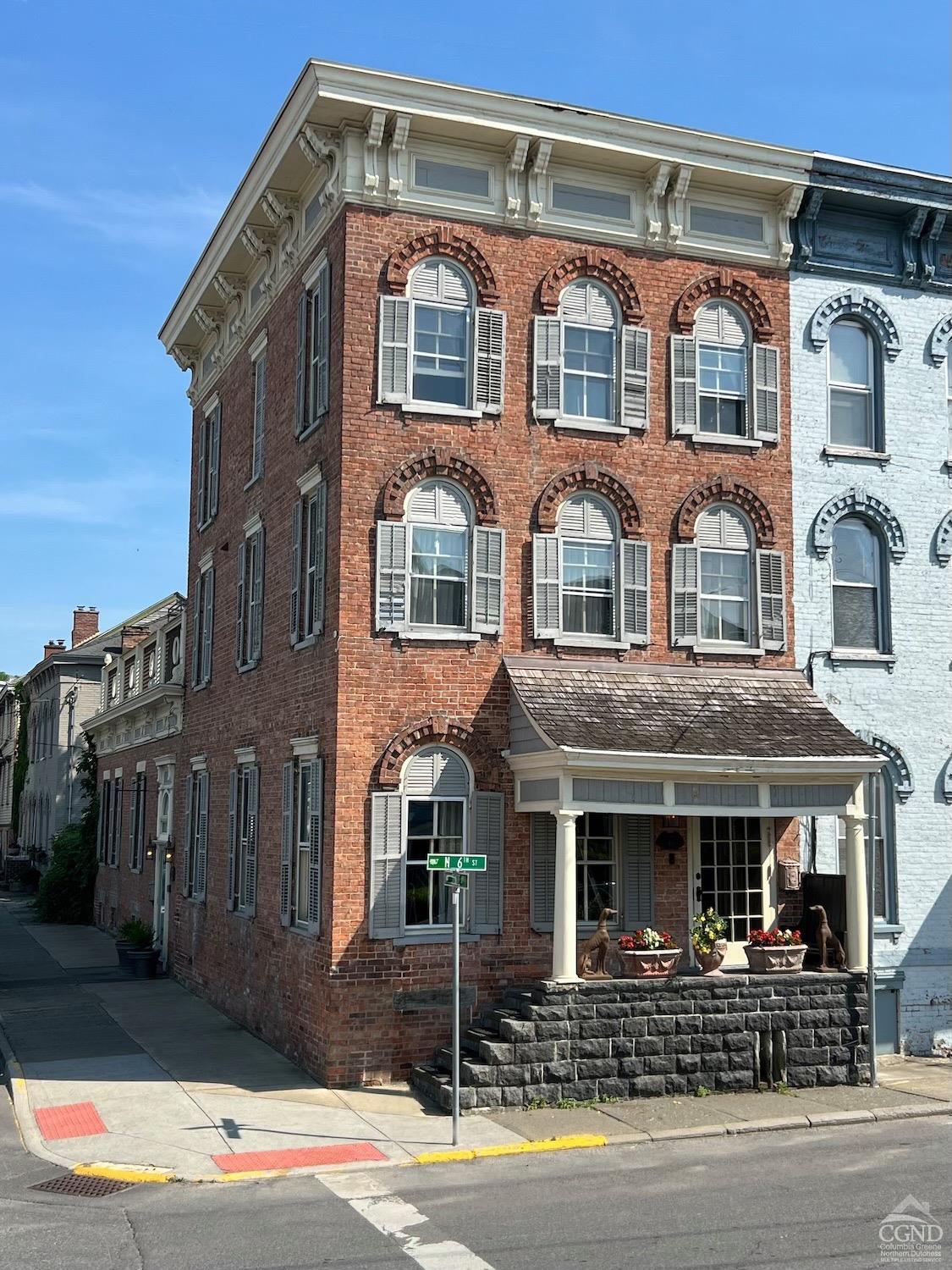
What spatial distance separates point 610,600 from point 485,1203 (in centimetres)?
861

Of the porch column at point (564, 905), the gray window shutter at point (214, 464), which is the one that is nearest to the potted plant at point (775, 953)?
the porch column at point (564, 905)

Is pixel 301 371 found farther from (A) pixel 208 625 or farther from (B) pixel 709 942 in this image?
(B) pixel 709 942

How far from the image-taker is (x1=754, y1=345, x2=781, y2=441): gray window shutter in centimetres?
1820

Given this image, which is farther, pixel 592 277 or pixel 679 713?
pixel 592 277

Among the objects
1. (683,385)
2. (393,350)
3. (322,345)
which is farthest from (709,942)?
(322,345)

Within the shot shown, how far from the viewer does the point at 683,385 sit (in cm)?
1784

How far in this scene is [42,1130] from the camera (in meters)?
13.2

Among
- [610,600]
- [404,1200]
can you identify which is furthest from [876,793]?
[404,1200]

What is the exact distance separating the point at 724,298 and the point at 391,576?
6.54 meters

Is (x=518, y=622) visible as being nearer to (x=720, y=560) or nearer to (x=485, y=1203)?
(x=720, y=560)

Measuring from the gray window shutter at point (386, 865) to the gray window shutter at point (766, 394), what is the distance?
7480 mm

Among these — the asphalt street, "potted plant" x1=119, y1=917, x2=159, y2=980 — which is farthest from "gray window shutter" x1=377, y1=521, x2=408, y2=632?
"potted plant" x1=119, y1=917, x2=159, y2=980

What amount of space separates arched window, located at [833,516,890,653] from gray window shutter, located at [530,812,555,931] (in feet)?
17.9

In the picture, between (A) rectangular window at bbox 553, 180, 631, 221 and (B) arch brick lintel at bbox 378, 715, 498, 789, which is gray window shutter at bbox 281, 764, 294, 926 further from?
(A) rectangular window at bbox 553, 180, 631, 221
